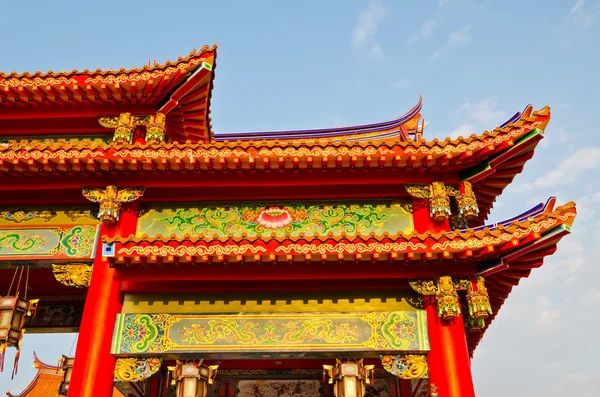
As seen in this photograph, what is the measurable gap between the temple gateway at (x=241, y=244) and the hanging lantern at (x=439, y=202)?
0.12ft

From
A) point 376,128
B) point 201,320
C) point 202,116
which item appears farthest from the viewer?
point 376,128

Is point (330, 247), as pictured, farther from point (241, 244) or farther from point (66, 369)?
point (66, 369)

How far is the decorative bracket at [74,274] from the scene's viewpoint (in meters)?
10.9

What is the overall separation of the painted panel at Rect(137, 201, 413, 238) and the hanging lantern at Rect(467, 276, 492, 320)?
201cm

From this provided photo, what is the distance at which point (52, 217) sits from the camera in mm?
11789

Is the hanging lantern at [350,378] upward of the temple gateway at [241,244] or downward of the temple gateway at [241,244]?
downward

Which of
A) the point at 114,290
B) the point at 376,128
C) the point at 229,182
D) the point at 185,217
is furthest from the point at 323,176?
the point at 376,128

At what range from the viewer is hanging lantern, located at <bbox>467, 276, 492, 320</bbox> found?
987 cm

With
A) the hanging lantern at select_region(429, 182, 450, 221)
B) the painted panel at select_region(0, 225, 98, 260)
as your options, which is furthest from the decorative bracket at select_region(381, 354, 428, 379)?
the painted panel at select_region(0, 225, 98, 260)

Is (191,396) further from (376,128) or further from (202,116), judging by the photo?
(376,128)

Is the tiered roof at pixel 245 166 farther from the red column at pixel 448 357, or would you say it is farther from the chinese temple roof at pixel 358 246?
the red column at pixel 448 357

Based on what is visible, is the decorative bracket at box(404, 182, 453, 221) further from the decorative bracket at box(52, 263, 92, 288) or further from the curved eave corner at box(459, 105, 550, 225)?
the decorative bracket at box(52, 263, 92, 288)

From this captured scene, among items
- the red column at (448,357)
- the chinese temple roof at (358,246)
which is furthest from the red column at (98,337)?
the red column at (448,357)

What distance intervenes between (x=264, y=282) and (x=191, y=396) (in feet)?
8.15
